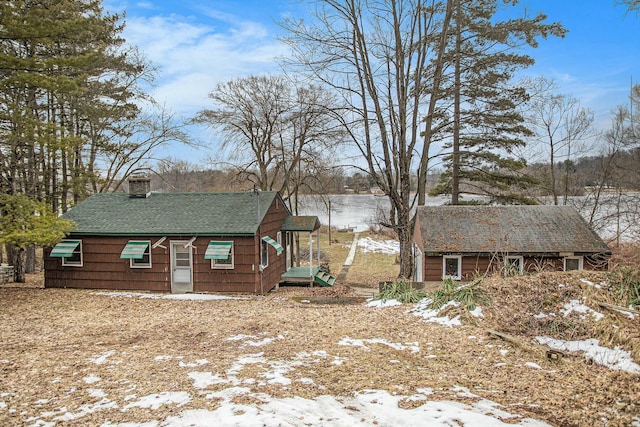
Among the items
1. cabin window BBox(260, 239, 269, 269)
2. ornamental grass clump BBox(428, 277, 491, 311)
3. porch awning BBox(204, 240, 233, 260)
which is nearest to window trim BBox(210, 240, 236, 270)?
porch awning BBox(204, 240, 233, 260)


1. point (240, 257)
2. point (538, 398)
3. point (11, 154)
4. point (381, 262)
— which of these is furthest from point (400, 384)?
point (381, 262)

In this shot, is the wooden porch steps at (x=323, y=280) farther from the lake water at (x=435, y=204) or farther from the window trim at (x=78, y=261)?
the window trim at (x=78, y=261)

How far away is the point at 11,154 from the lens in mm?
13984

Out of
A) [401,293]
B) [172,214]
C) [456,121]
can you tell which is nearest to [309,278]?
[172,214]

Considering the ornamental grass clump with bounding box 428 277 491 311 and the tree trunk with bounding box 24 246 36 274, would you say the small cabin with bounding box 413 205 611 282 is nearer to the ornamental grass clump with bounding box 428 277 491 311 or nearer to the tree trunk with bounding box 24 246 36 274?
the ornamental grass clump with bounding box 428 277 491 311

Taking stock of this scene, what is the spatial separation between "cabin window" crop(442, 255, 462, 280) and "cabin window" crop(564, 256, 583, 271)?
12.7ft

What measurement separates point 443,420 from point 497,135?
17.2m

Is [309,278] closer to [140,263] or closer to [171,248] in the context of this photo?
[171,248]

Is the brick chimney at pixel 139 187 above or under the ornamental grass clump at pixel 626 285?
above

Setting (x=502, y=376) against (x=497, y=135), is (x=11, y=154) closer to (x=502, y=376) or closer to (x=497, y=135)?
(x=502, y=376)

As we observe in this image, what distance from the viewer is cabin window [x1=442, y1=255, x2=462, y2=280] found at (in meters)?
16.1

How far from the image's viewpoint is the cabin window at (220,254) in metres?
14.0

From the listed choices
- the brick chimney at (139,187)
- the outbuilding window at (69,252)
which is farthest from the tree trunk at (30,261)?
the brick chimney at (139,187)

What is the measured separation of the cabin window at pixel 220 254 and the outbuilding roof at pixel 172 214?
383mm
